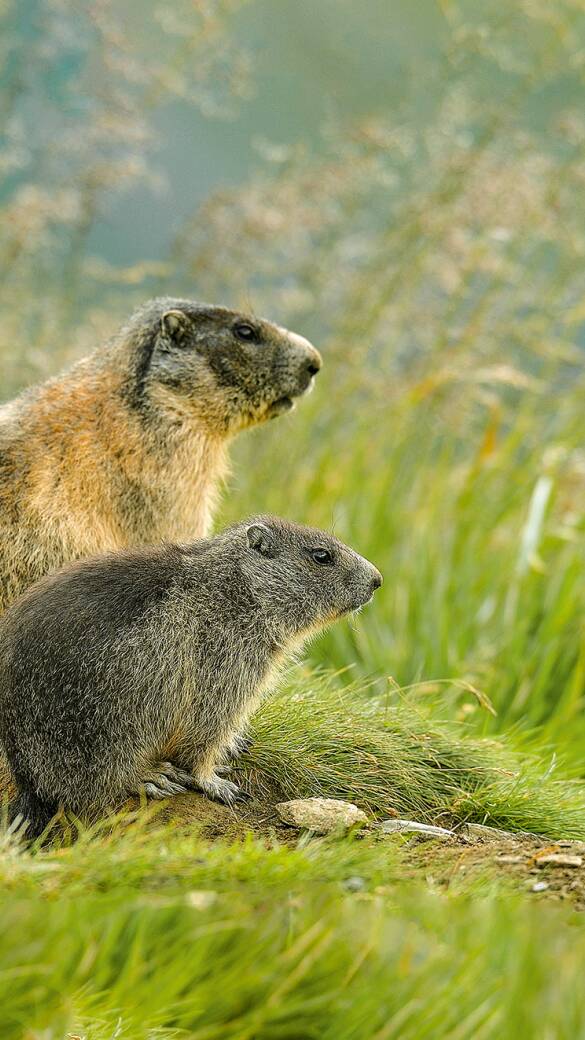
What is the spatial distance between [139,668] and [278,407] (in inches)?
87.7

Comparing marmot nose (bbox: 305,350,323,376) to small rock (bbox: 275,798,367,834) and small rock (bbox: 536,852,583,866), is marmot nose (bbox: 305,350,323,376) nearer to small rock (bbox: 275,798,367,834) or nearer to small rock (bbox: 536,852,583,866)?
small rock (bbox: 275,798,367,834)

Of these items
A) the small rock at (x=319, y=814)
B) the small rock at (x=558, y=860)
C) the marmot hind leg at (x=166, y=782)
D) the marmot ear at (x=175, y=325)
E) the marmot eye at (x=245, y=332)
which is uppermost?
the marmot eye at (x=245, y=332)

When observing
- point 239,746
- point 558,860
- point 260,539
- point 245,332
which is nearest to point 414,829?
point 558,860

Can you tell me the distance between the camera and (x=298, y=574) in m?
5.04

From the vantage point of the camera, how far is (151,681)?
14.1ft

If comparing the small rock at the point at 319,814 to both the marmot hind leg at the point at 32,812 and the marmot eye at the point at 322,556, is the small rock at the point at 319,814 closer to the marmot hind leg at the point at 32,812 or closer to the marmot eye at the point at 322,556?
the marmot hind leg at the point at 32,812

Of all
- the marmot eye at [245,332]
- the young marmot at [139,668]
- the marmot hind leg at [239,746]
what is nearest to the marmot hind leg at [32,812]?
the young marmot at [139,668]

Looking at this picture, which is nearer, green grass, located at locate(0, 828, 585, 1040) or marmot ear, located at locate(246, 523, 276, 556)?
green grass, located at locate(0, 828, 585, 1040)

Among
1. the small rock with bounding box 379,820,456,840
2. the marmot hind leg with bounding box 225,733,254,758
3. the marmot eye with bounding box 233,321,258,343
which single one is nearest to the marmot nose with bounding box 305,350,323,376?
the marmot eye with bounding box 233,321,258,343

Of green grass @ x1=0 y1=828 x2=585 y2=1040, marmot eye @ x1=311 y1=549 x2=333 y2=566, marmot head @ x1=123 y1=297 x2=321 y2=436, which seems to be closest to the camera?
green grass @ x1=0 y1=828 x2=585 y2=1040

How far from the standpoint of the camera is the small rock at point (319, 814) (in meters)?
4.40

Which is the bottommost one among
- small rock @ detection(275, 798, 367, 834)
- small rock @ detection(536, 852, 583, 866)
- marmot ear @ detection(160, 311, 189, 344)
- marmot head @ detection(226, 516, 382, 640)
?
small rock @ detection(275, 798, 367, 834)

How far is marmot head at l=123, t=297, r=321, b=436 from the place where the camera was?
5.94 metres

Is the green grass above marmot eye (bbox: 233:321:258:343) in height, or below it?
below
